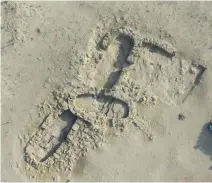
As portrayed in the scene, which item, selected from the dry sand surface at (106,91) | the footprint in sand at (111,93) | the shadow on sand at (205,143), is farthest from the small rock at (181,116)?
the shadow on sand at (205,143)

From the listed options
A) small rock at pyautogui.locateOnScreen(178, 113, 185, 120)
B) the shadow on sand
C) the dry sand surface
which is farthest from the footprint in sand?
the shadow on sand

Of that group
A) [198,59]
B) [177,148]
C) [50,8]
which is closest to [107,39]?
[50,8]

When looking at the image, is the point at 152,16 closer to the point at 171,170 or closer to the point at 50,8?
the point at 50,8

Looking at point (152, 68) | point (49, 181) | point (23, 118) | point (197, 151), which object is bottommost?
point (49, 181)

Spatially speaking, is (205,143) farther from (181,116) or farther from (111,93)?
(111,93)

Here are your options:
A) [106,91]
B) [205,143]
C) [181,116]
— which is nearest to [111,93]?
[106,91]

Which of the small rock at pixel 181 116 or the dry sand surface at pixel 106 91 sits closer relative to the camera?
the dry sand surface at pixel 106 91

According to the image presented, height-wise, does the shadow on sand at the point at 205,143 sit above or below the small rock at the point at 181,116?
below

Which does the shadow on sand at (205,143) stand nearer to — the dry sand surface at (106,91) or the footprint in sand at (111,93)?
the dry sand surface at (106,91)

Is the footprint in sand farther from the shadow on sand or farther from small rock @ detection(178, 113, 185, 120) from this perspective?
the shadow on sand
